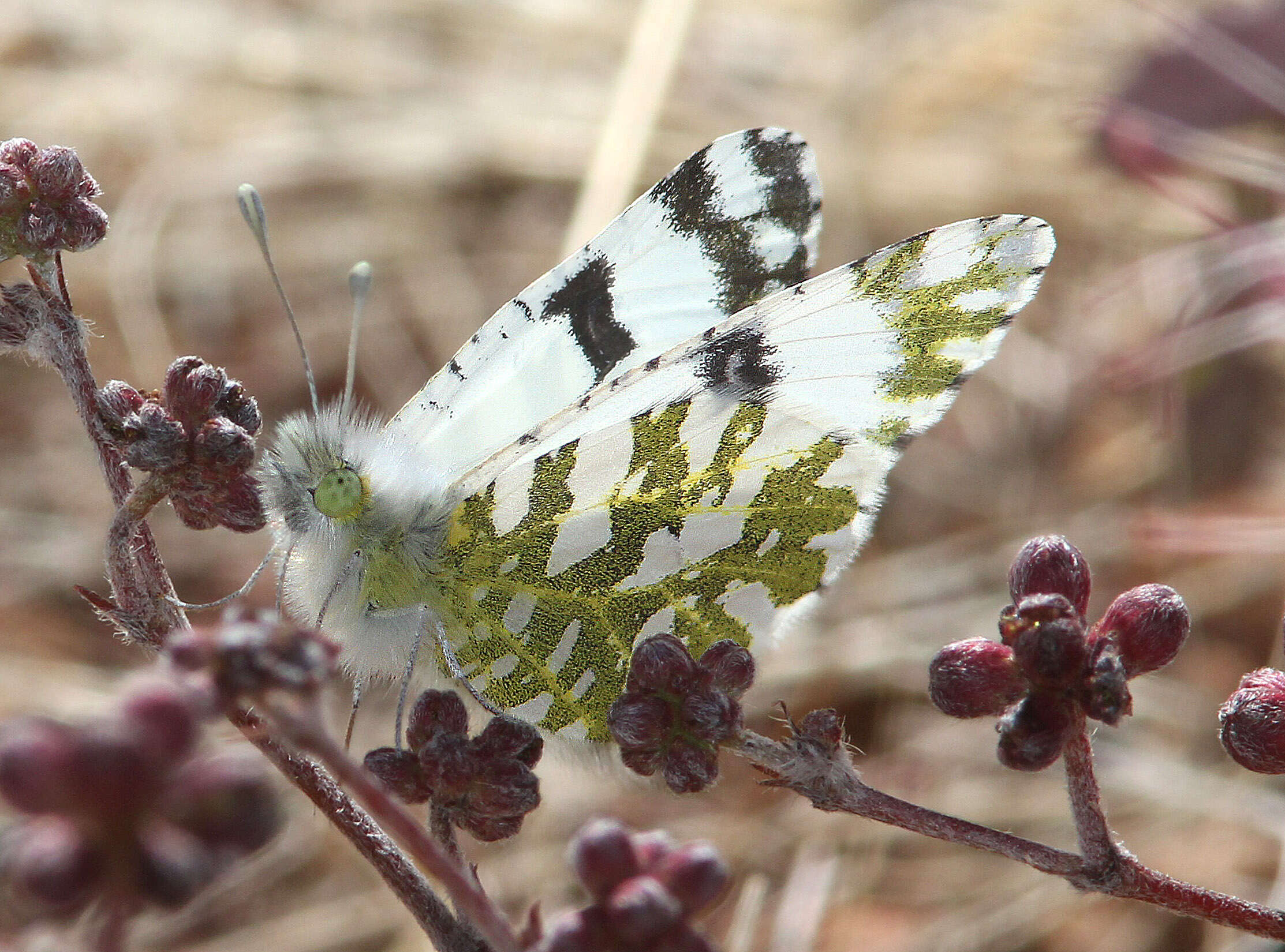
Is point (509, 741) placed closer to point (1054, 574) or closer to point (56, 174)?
point (1054, 574)

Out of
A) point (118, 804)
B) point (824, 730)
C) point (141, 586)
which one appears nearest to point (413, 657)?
point (141, 586)

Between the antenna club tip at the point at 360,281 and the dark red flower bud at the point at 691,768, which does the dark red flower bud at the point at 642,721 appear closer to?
the dark red flower bud at the point at 691,768

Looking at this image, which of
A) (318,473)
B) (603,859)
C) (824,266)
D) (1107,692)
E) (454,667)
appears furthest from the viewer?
(824,266)

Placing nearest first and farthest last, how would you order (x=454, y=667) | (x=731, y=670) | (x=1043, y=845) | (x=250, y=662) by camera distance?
1. (x=250, y=662)
2. (x=1043, y=845)
3. (x=731, y=670)
4. (x=454, y=667)

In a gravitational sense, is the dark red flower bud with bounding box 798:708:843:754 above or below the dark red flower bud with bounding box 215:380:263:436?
below

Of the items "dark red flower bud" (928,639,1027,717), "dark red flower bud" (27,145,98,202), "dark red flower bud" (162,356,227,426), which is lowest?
"dark red flower bud" (928,639,1027,717)

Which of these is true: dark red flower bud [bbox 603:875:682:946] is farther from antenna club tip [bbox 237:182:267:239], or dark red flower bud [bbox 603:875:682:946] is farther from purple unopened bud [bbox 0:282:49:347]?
antenna club tip [bbox 237:182:267:239]

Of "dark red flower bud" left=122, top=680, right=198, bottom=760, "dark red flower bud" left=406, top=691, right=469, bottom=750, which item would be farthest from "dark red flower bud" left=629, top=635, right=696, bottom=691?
"dark red flower bud" left=122, top=680, right=198, bottom=760

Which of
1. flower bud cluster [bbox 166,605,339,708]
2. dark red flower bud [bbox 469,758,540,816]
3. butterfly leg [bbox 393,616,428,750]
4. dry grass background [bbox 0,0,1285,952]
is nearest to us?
flower bud cluster [bbox 166,605,339,708]
